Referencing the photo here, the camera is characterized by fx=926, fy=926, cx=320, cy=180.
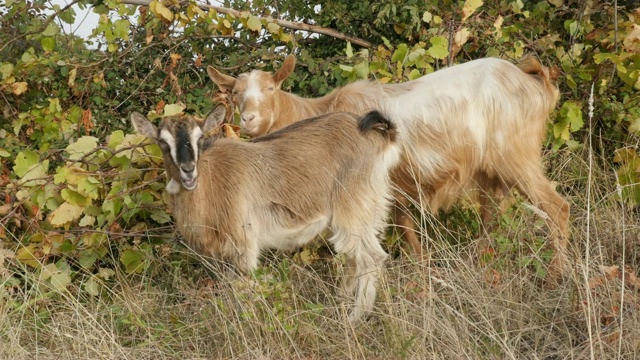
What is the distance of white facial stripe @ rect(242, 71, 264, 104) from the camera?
6.38 m

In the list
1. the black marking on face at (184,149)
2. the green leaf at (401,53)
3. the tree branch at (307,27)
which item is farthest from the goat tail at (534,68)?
the black marking on face at (184,149)

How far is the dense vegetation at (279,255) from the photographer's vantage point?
454 cm

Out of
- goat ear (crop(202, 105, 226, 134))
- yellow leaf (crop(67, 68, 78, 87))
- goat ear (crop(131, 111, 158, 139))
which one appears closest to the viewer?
goat ear (crop(131, 111, 158, 139))

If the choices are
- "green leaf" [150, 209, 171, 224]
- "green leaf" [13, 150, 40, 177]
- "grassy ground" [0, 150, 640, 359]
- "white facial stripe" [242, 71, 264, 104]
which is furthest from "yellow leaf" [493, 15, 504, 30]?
"green leaf" [13, 150, 40, 177]

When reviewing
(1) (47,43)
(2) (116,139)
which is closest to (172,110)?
(2) (116,139)

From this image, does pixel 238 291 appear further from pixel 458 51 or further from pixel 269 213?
pixel 458 51

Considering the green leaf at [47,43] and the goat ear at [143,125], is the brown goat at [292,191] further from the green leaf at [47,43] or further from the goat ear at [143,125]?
the green leaf at [47,43]

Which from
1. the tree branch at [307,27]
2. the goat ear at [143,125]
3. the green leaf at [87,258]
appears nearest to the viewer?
the goat ear at [143,125]

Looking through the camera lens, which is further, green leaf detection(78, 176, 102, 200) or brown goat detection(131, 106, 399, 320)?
green leaf detection(78, 176, 102, 200)

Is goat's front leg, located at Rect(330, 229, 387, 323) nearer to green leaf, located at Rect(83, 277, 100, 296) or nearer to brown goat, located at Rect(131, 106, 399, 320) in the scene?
brown goat, located at Rect(131, 106, 399, 320)

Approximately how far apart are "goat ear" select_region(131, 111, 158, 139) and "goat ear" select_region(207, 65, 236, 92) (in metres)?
1.38

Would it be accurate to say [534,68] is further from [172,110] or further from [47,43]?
[47,43]

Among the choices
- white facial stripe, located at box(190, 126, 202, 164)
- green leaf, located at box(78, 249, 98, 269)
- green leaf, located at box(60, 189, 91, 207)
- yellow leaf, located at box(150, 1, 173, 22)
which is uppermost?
yellow leaf, located at box(150, 1, 173, 22)

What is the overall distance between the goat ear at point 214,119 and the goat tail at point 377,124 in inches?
32.8
